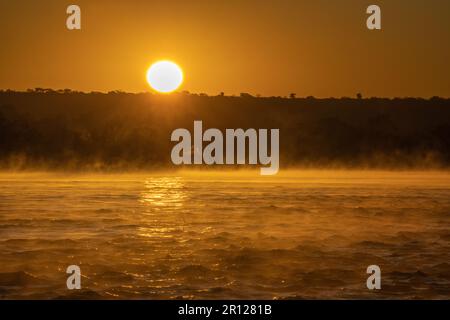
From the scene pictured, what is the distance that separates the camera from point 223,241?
17.5 meters

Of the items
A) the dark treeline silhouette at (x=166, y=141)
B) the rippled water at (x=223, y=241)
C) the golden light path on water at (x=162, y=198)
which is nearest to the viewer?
the rippled water at (x=223, y=241)

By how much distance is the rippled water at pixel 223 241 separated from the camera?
13.4 meters

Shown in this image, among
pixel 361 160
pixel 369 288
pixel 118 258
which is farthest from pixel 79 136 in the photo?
pixel 369 288

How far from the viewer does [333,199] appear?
2677 centimetres

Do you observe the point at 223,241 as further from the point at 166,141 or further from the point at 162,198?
the point at 166,141

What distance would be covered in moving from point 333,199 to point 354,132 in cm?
3401

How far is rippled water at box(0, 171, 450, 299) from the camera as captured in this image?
1337 cm

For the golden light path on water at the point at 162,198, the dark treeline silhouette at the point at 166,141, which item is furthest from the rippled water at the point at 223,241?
the dark treeline silhouette at the point at 166,141

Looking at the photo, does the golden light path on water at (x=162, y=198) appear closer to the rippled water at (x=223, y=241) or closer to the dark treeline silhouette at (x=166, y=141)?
the rippled water at (x=223, y=241)

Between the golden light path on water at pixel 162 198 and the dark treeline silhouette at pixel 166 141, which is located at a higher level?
the dark treeline silhouette at pixel 166 141

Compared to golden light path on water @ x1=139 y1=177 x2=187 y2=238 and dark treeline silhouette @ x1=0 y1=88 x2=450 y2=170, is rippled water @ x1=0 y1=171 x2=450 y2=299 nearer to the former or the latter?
golden light path on water @ x1=139 y1=177 x2=187 y2=238

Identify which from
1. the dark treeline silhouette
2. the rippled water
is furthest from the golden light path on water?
the dark treeline silhouette

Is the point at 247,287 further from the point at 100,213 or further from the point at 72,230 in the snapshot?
the point at 100,213

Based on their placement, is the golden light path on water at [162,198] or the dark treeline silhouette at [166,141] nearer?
the golden light path on water at [162,198]
